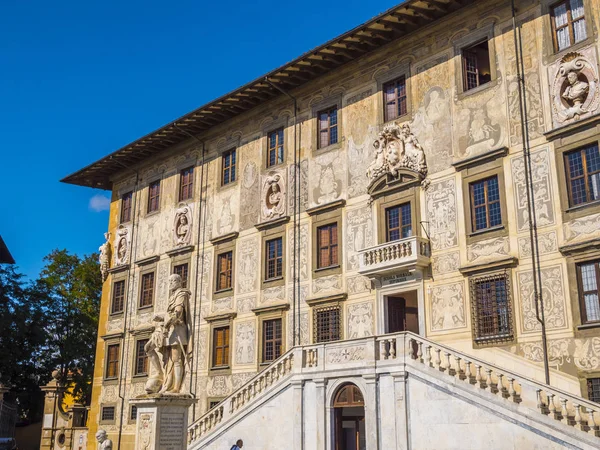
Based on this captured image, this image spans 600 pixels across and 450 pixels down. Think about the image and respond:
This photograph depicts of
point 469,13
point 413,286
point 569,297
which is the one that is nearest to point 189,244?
point 413,286

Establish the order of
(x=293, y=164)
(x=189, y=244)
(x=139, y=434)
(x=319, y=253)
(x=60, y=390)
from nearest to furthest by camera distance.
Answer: (x=139, y=434) < (x=319, y=253) < (x=293, y=164) < (x=189, y=244) < (x=60, y=390)

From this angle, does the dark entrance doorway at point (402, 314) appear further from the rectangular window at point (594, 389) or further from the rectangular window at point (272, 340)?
the rectangular window at point (594, 389)

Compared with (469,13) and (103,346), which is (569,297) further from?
(103,346)

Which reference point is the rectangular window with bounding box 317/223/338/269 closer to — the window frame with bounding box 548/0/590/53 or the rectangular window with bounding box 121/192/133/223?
the window frame with bounding box 548/0/590/53

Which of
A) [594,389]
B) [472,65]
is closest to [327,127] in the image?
[472,65]

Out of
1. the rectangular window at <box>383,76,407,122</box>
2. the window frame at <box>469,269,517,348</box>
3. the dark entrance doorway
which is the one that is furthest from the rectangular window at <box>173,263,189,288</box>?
the window frame at <box>469,269,517,348</box>

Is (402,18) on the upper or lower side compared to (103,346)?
upper

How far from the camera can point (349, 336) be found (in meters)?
24.1

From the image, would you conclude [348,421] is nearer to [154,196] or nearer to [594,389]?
[594,389]

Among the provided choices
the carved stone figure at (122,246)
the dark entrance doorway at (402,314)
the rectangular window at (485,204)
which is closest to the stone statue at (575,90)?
the rectangular window at (485,204)

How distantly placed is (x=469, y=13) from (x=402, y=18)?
2.22 m

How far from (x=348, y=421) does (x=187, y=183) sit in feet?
51.8

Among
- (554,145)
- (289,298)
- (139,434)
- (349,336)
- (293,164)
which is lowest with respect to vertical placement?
(139,434)

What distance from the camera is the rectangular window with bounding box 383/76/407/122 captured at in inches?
977
